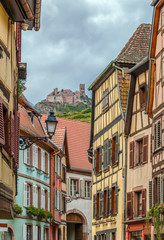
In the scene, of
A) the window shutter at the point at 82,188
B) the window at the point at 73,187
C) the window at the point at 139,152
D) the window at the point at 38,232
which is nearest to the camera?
the window at the point at 139,152

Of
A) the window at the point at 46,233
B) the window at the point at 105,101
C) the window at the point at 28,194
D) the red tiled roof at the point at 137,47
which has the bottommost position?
the window at the point at 46,233

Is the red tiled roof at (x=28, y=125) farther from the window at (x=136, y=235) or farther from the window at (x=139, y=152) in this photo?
the window at (x=136, y=235)

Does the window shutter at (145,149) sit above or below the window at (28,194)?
above

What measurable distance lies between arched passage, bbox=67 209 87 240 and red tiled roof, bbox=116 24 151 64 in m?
23.5

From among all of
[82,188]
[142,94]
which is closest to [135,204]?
[142,94]

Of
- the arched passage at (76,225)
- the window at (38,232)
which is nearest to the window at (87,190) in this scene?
the arched passage at (76,225)

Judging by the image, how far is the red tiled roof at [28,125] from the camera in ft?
113

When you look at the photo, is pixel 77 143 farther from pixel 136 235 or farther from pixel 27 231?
pixel 136 235

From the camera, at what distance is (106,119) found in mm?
Result: 30719

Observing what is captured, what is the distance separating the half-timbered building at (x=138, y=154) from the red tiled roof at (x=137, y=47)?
3528mm

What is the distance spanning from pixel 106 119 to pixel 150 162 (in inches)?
303

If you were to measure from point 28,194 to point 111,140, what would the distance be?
764 cm

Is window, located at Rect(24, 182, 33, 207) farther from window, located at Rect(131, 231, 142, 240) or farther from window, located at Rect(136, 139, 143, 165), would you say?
window, located at Rect(136, 139, 143, 165)

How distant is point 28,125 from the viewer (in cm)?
3619
